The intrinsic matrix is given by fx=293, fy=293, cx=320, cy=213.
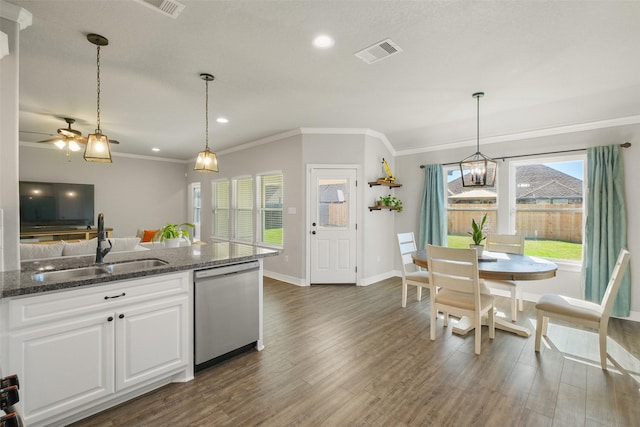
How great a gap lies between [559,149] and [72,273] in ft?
18.9

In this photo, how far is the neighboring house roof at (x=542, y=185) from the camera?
4172 millimetres

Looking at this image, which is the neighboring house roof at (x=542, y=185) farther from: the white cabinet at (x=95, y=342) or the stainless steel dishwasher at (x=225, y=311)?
the white cabinet at (x=95, y=342)

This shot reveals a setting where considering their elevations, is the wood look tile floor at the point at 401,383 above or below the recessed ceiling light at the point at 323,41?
below

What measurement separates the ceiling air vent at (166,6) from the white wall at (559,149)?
452 cm

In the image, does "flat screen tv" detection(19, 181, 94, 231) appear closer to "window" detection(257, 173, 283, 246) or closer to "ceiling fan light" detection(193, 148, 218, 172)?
"window" detection(257, 173, 283, 246)

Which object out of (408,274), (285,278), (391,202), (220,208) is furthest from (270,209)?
(408,274)

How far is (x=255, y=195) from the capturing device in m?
6.12

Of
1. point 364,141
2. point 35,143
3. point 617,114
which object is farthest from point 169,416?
point 35,143

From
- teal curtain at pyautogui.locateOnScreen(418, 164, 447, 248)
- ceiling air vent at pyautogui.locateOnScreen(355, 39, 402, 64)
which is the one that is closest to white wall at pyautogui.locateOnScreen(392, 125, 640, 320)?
teal curtain at pyautogui.locateOnScreen(418, 164, 447, 248)

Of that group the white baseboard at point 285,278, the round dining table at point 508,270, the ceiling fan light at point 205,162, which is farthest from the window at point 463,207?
the ceiling fan light at point 205,162

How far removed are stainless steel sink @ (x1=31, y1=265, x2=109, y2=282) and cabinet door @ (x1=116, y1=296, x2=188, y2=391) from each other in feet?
1.30

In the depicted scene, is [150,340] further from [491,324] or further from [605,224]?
[605,224]

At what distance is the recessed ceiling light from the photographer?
237 centimetres

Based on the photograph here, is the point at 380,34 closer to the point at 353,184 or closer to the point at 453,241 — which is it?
the point at 353,184
